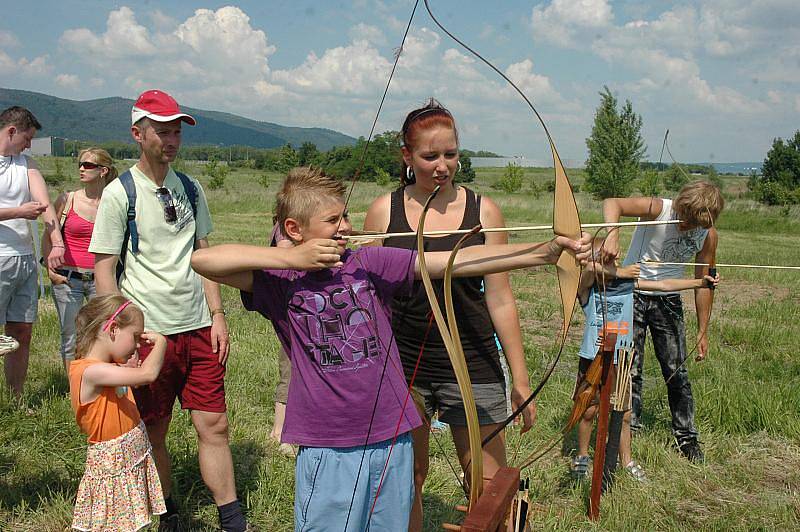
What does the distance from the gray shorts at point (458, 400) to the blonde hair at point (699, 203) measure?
5.75 ft

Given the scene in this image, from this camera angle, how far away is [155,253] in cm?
319

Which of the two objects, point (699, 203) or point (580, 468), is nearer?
point (699, 203)

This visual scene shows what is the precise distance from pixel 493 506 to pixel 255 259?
3.36 feet

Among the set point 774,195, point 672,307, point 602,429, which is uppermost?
point 774,195

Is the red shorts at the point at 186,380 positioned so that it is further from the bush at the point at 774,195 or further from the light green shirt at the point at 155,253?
the bush at the point at 774,195

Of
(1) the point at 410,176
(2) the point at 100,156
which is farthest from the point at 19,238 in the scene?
(1) the point at 410,176

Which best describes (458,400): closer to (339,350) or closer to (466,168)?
(339,350)

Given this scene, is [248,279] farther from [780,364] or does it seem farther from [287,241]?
[780,364]

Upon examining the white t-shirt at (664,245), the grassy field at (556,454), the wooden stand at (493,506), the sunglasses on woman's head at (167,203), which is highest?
the sunglasses on woman's head at (167,203)

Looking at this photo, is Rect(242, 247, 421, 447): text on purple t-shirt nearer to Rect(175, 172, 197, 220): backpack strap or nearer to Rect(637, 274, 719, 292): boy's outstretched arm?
Rect(175, 172, 197, 220): backpack strap

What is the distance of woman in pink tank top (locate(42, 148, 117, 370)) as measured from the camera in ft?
16.8

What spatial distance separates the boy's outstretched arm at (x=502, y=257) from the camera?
198 cm

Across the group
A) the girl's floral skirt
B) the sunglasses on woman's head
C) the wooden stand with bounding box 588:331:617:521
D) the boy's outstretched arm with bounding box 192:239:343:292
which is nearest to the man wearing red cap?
the sunglasses on woman's head

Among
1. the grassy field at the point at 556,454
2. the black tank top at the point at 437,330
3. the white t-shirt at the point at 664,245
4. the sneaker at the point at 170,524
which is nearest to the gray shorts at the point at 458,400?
the black tank top at the point at 437,330
